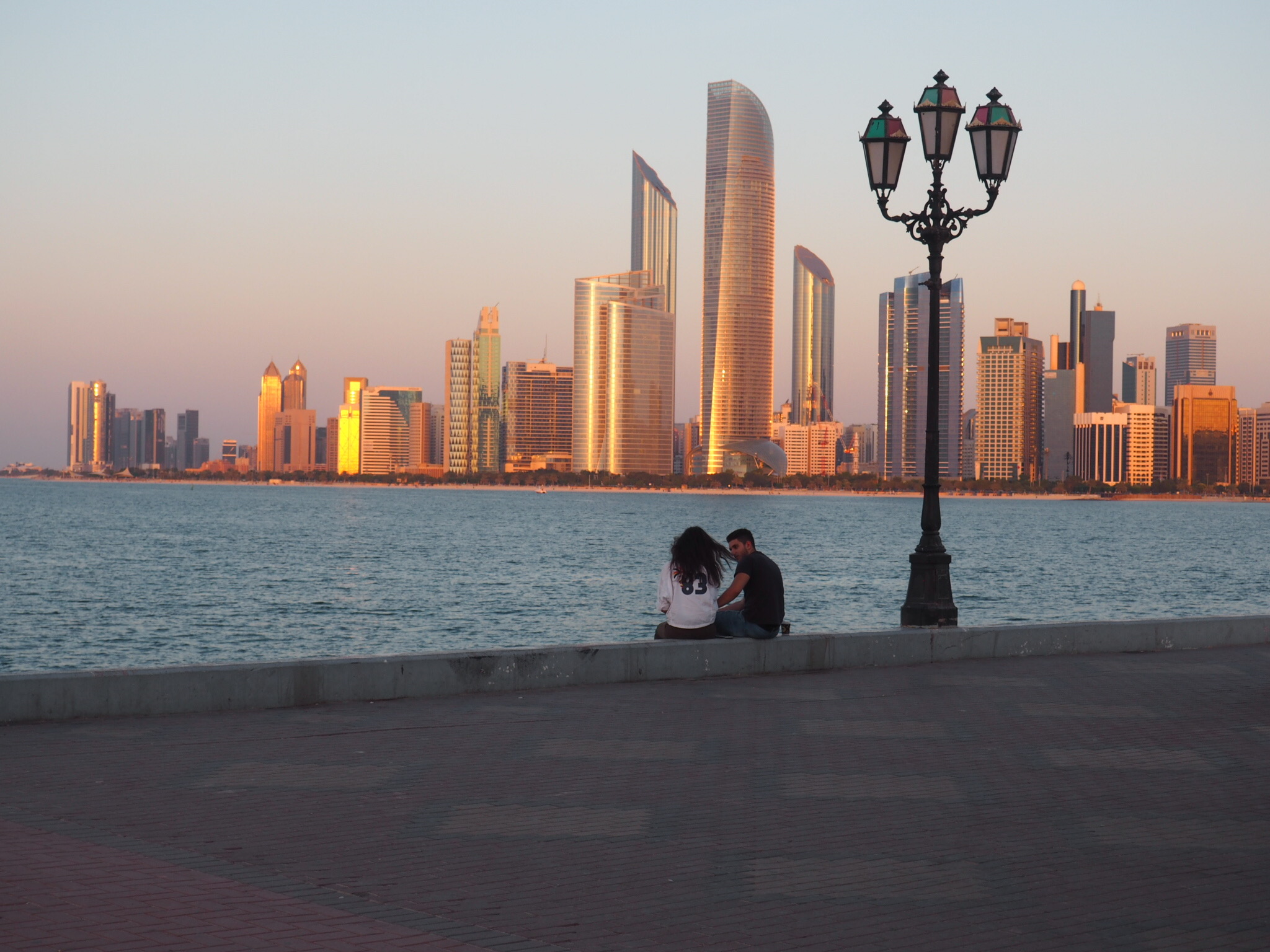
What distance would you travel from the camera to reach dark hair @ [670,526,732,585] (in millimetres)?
12906

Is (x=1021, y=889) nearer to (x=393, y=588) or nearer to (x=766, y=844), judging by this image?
(x=766, y=844)

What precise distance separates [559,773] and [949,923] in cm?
338

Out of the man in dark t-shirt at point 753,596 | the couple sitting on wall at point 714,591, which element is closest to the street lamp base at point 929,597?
the couple sitting on wall at point 714,591

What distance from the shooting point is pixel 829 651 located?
46.0 ft

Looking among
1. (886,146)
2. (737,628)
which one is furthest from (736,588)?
(886,146)

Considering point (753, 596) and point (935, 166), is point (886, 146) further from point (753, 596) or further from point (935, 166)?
point (753, 596)

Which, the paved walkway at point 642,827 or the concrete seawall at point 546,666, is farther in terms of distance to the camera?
the concrete seawall at point 546,666

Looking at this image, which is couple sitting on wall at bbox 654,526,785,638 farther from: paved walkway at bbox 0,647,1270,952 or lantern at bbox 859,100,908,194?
lantern at bbox 859,100,908,194

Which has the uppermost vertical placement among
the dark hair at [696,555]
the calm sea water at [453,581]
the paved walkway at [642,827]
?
the dark hair at [696,555]

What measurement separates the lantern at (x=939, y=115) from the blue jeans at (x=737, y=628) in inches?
257

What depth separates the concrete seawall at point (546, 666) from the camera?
34.0 feet

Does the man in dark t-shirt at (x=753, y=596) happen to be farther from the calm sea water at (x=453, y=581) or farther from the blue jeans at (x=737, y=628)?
the calm sea water at (x=453, y=581)

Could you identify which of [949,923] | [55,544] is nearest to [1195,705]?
[949,923]

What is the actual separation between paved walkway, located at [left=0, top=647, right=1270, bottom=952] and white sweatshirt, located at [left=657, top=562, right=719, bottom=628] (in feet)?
5.54
